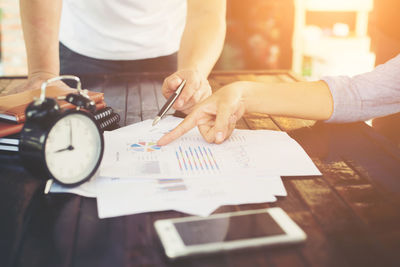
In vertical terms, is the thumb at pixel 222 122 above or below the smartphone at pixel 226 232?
above

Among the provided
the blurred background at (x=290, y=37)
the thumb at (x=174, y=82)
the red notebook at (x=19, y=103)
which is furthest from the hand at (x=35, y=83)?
the blurred background at (x=290, y=37)

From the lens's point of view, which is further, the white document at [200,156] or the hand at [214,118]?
the hand at [214,118]

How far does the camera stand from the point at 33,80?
53.0 inches

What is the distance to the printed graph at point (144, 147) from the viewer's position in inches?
38.0

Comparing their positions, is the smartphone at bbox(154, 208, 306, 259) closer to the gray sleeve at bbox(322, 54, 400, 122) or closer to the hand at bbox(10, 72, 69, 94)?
the gray sleeve at bbox(322, 54, 400, 122)

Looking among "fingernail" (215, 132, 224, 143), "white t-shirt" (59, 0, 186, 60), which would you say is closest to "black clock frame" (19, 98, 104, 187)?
"fingernail" (215, 132, 224, 143)

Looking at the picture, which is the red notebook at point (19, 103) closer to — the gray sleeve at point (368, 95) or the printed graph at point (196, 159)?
the printed graph at point (196, 159)

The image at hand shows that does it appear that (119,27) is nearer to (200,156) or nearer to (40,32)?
(40,32)

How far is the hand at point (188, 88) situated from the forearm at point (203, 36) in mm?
157

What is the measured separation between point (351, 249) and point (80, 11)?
1549 millimetres

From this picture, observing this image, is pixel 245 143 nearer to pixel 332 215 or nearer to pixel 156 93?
pixel 332 215

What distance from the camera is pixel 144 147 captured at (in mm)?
979

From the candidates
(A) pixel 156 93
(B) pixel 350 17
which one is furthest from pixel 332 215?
(B) pixel 350 17

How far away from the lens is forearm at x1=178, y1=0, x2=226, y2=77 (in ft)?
4.85
